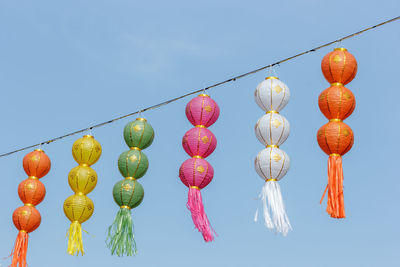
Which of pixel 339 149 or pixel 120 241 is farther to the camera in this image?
pixel 120 241

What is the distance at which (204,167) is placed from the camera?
8727 millimetres

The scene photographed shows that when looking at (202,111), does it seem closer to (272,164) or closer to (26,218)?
(272,164)

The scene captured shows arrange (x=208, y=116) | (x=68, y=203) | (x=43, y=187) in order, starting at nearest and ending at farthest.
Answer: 1. (x=208, y=116)
2. (x=68, y=203)
3. (x=43, y=187)

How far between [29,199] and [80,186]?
2.87 feet

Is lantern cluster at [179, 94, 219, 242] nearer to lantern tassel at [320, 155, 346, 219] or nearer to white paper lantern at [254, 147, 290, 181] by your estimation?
white paper lantern at [254, 147, 290, 181]

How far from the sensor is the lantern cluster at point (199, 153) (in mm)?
8586

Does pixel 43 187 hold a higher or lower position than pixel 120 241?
higher

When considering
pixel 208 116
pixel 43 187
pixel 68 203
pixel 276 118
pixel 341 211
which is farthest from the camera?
pixel 43 187

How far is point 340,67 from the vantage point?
827 cm

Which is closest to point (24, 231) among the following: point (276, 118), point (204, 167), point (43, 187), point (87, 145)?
point (43, 187)

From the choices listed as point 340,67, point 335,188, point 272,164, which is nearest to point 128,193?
point 272,164

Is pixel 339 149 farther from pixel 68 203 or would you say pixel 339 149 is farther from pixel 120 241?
pixel 68 203

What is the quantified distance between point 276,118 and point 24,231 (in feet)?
11.7

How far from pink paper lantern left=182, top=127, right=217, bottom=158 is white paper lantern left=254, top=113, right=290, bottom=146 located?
66 cm
